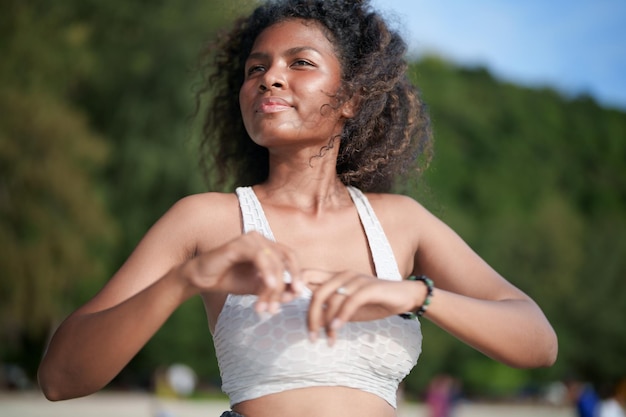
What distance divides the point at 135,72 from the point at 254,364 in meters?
23.4

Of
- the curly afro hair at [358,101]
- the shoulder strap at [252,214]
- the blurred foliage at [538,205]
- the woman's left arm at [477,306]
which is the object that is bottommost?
the blurred foliage at [538,205]

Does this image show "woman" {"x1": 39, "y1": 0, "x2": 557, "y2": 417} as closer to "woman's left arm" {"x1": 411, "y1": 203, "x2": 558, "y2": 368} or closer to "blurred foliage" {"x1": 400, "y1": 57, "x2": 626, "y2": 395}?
"woman's left arm" {"x1": 411, "y1": 203, "x2": 558, "y2": 368}

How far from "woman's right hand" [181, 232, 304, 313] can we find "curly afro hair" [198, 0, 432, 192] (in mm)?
904

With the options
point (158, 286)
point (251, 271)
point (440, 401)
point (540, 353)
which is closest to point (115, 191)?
point (440, 401)

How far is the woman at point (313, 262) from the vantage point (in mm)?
1804

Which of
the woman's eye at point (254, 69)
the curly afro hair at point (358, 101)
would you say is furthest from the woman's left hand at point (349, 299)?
the woman's eye at point (254, 69)

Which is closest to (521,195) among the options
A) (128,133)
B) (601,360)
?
(601,360)

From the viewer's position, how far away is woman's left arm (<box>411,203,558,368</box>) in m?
2.00

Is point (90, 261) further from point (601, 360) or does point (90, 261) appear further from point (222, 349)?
point (601, 360)

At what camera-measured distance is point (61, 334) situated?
2.02 meters

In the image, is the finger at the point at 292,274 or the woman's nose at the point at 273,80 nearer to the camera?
the finger at the point at 292,274

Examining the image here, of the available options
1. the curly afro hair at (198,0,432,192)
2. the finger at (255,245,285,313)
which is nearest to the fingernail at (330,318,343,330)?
the finger at (255,245,285,313)

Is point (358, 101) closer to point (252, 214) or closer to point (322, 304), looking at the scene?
point (252, 214)

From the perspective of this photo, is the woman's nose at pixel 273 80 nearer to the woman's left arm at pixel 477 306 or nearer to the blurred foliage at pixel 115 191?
the woman's left arm at pixel 477 306
